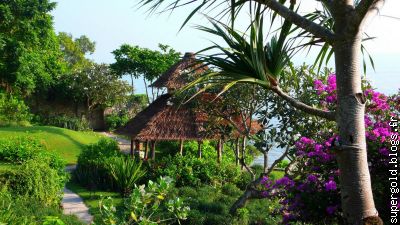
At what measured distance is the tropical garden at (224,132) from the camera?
2.21 metres

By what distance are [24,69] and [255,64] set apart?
2246 centimetres

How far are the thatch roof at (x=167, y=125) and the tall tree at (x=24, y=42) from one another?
10.9 metres

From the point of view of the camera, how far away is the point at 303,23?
7.84ft

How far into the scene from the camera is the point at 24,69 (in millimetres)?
22812

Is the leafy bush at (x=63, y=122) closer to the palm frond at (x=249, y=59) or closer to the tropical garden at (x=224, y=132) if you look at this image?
the tropical garden at (x=224, y=132)

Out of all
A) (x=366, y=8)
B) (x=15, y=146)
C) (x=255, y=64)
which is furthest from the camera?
(x=15, y=146)

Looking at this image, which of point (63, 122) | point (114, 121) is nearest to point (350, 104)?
point (63, 122)

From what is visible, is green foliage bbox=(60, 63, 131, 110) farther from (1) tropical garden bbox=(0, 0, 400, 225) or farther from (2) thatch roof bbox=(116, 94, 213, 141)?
(2) thatch roof bbox=(116, 94, 213, 141)

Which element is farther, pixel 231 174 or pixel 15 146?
pixel 231 174

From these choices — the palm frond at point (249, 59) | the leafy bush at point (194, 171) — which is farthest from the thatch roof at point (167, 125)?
the palm frond at point (249, 59)

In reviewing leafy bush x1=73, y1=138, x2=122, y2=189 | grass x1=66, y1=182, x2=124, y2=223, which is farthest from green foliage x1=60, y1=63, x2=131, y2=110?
grass x1=66, y1=182, x2=124, y2=223

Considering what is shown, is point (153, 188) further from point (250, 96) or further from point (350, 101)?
point (250, 96)

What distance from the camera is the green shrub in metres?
8.52

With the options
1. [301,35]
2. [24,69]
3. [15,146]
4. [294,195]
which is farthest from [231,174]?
[24,69]
